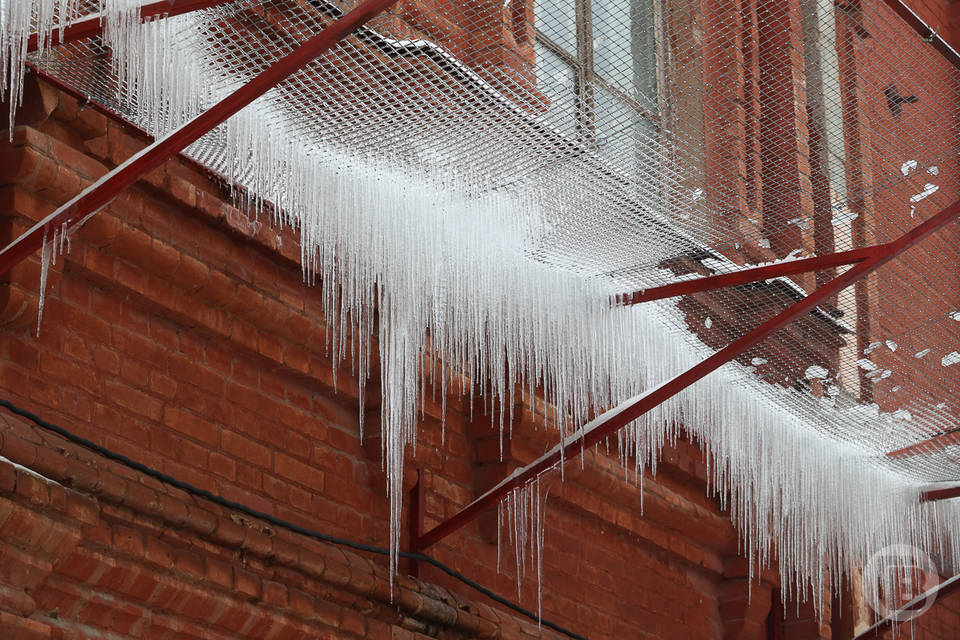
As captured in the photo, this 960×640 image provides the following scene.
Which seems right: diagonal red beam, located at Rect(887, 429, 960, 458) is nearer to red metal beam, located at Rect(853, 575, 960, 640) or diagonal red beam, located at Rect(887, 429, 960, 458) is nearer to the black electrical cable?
red metal beam, located at Rect(853, 575, 960, 640)

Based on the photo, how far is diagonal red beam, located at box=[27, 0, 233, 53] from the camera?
413cm

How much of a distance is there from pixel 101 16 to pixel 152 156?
14.6 inches

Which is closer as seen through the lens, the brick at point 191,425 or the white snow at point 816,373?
the brick at point 191,425

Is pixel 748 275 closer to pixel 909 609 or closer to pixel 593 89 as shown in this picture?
pixel 593 89

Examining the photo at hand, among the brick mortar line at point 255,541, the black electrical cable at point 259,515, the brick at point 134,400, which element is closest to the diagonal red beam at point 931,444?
the black electrical cable at point 259,515

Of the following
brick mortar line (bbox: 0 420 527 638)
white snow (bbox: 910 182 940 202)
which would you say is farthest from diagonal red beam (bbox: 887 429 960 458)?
brick mortar line (bbox: 0 420 527 638)

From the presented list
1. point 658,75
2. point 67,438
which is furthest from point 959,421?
point 67,438

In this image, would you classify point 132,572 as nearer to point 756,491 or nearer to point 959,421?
point 756,491

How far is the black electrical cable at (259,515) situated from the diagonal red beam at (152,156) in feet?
1.35

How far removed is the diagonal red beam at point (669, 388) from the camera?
17.0 feet

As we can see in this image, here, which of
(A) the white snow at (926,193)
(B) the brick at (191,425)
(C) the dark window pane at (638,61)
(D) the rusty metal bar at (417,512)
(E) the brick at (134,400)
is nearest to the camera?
(E) the brick at (134,400)

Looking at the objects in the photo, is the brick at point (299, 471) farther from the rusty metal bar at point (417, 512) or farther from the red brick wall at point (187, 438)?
the rusty metal bar at point (417, 512)

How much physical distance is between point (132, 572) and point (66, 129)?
1.24m

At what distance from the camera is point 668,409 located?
20.3ft
